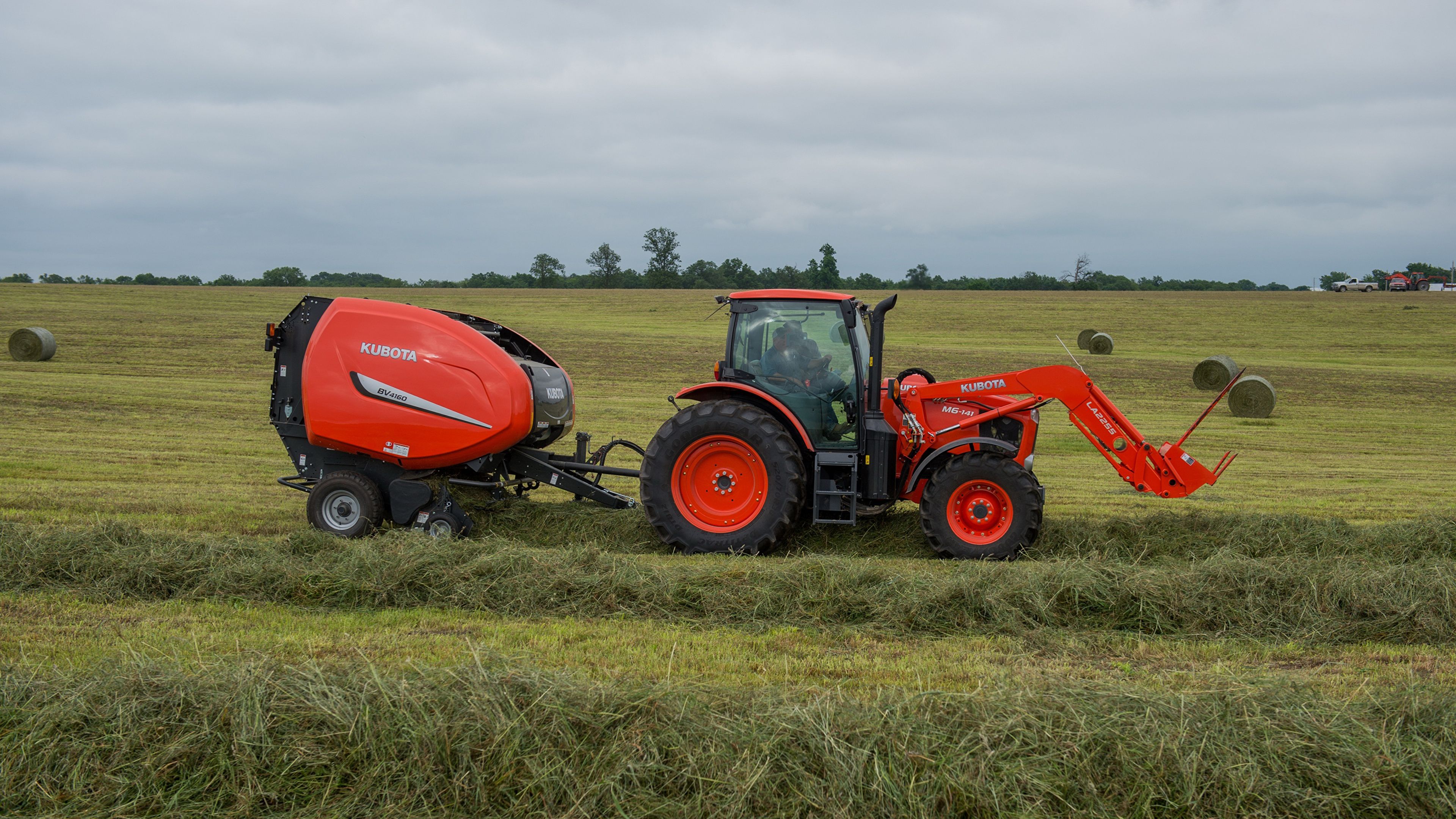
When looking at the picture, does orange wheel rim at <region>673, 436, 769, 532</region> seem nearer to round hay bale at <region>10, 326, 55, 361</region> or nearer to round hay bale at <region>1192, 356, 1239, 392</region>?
round hay bale at <region>1192, 356, 1239, 392</region>

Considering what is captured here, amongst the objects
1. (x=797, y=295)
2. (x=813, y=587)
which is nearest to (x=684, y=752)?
(x=813, y=587)

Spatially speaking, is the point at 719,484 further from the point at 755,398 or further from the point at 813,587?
the point at 813,587

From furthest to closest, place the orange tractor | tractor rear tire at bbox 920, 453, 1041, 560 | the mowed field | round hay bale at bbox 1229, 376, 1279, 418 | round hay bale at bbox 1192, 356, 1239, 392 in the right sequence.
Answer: round hay bale at bbox 1192, 356, 1239, 392 → round hay bale at bbox 1229, 376, 1279, 418 → the mowed field → the orange tractor → tractor rear tire at bbox 920, 453, 1041, 560

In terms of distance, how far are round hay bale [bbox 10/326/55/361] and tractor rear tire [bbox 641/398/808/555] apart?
20752 mm

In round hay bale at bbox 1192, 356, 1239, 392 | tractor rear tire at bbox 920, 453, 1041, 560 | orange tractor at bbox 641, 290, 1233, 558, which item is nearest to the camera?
tractor rear tire at bbox 920, 453, 1041, 560

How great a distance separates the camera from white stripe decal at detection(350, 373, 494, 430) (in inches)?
291

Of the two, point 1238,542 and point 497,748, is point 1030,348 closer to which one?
point 1238,542

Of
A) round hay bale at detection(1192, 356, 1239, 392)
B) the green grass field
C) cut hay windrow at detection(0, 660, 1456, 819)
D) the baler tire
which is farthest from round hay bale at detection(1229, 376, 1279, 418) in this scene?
cut hay windrow at detection(0, 660, 1456, 819)

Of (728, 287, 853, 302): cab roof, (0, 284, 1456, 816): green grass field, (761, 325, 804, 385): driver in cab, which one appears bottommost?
(0, 284, 1456, 816): green grass field

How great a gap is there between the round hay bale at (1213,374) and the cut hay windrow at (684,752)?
65.8 ft

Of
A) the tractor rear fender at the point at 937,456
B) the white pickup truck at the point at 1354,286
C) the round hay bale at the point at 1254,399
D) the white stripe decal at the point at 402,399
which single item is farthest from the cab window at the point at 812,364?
the white pickup truck at the point at 1354,286

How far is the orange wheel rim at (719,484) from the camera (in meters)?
7.29

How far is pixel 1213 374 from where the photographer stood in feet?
73.7

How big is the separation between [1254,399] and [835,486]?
15.0m
